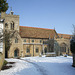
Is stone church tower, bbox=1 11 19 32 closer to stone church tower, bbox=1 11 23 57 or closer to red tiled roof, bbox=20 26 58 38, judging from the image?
stone church tower, bbox=1 11 23 57

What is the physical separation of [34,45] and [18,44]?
21.4ft

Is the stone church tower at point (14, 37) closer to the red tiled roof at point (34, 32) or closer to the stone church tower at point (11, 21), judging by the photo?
the stone church tower at point (11, 21)

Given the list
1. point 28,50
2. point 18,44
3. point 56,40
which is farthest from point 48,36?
point 18,44

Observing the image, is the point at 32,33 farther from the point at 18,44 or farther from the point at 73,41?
the point at 73,41

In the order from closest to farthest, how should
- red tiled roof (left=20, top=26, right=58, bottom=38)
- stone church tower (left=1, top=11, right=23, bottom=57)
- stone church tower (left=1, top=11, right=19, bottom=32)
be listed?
stone church tower (left=1, top=11, right=23, bottom=57) < stone church tower (left=1, top=11, right=19, bottom=32) < red tiled roof (left=20, top=26, right=58, bottom=38)

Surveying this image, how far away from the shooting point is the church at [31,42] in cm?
3612

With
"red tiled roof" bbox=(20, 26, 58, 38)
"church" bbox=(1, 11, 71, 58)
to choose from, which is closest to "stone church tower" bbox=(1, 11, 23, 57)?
"church" bbox=(1, 11, 71, 58)

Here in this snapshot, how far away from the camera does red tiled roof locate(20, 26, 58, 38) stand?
4054cm

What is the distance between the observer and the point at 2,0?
12.7 meters


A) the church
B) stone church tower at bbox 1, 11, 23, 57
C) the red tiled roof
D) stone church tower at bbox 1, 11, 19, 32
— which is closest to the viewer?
stone church tower at bbox 1, 11, 23, 57

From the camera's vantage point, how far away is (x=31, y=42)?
132 feet

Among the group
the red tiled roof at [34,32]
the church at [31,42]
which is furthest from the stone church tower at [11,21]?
the red tiled roof at [34,32]

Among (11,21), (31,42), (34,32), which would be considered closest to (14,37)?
(11,21)

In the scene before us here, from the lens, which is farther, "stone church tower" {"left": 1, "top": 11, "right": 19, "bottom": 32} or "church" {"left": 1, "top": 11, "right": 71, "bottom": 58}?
"stone church tower" {"left": 1, "top": 11, "right": 19, "bottom": 32}
